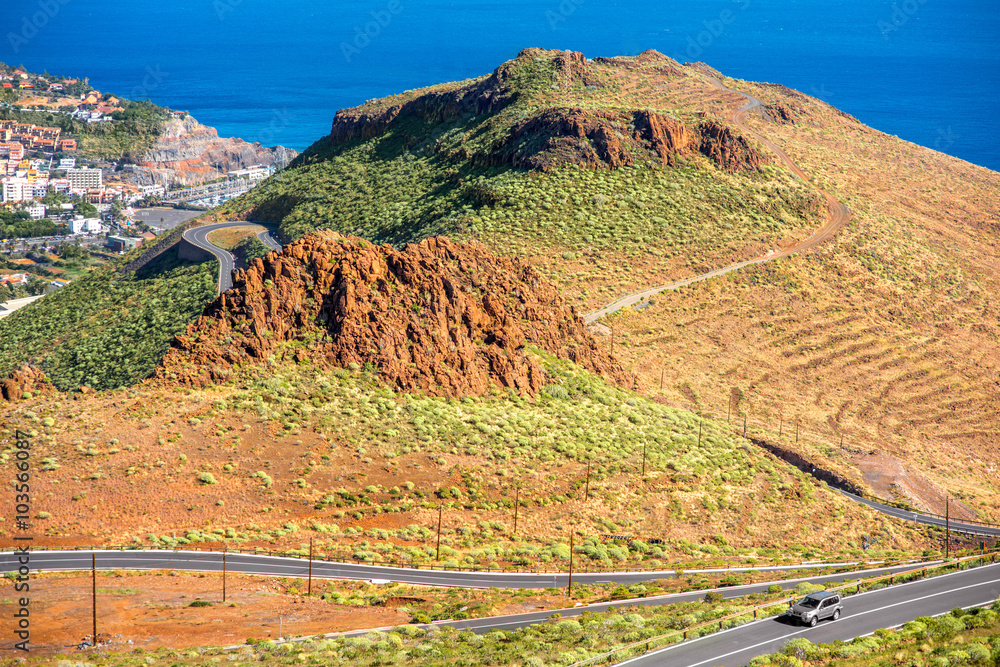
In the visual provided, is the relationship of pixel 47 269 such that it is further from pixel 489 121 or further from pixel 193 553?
pixel 193 553

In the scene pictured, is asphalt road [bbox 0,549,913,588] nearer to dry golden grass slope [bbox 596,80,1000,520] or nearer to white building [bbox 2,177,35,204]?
dry golden grass slope [bbox 596,80,1000,520]

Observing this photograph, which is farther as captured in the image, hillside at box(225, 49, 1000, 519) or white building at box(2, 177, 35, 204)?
white building at box(2, 177, 35, 204)

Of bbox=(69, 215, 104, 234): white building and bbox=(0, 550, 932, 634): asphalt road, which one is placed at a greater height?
bbox=(69, 215, 104, 234): white building

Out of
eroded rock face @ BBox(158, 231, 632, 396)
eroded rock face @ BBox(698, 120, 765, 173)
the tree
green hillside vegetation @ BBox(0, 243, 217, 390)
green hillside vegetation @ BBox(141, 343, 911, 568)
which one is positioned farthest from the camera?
the tree

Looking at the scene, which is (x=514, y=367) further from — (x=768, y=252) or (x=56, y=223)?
(x=56, y=223)

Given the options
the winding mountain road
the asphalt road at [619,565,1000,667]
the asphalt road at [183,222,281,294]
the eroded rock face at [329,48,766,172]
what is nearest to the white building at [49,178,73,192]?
the asphalt road at [183,222,281,294]

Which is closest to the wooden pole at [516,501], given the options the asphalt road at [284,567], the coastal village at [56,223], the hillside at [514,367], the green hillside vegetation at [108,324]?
the hillside at [514,367]

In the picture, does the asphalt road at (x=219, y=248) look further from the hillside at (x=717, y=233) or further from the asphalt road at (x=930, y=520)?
the asphalt road at (x=930, y=520)
